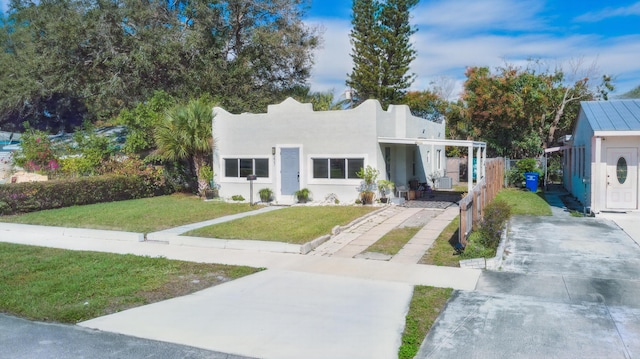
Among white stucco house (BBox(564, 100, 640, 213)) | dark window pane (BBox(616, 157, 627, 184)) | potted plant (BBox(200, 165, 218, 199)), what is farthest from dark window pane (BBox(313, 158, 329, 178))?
dark window pane (BBox(616, 157, 627, 184))

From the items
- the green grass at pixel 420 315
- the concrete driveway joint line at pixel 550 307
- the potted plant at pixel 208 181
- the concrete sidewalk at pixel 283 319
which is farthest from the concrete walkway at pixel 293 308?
the potted plant at pixel 208 181

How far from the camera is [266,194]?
18297mm

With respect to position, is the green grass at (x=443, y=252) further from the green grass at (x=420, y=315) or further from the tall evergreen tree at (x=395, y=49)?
the tall evergreen tree at (x=395, y=49)

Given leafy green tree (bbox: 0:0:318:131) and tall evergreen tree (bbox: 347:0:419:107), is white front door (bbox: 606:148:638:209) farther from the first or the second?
tall evergreen tree (bbox: 347:0:419:107)

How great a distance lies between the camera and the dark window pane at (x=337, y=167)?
17438mm

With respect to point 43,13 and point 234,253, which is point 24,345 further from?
point 43,13

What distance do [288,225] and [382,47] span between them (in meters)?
25.6

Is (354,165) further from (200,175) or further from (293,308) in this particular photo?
(293,308)

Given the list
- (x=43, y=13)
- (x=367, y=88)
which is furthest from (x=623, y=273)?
(x=43, y=13)

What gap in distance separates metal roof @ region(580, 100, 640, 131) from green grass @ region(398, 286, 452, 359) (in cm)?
970

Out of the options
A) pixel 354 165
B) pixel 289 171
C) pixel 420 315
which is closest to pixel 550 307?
pixel 420 315

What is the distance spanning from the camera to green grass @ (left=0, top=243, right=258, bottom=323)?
21.1 ft

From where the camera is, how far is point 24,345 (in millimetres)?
5129

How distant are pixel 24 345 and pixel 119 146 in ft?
60.0
